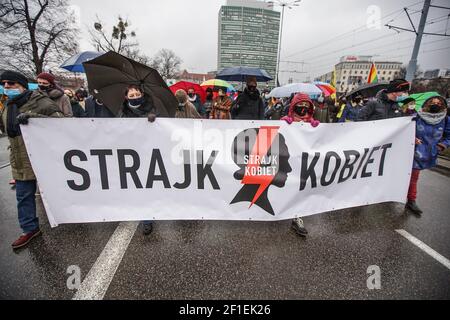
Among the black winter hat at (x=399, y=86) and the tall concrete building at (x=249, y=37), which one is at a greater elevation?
the tall concrete building at (x=249, y=37)

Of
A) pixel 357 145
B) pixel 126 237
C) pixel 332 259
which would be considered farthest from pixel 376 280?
pixel 126 237

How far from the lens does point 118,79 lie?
9.66 feet

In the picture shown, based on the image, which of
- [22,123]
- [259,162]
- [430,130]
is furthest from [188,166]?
[430,130]

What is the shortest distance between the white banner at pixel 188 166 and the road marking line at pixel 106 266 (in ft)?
0.94

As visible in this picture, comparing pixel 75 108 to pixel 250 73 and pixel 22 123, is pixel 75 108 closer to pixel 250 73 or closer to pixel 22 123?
pixel 22 123

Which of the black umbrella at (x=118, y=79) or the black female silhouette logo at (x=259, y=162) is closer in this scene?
the black female silhouette logo at (x=259, y=162)

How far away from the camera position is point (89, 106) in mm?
5094

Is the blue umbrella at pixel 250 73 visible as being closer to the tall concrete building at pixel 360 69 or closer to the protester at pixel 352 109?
the protester at pixel 352 109

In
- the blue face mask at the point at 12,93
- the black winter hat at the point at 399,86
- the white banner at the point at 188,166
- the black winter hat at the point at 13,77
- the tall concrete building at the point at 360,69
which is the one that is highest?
the tall concrete building at the point at 360,69

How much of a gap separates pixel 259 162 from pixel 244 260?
1.09m

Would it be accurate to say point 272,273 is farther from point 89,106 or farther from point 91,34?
point 91,34

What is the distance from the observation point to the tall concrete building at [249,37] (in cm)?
6812

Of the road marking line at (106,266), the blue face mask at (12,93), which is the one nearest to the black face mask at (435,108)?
the road marking line at (106,266)

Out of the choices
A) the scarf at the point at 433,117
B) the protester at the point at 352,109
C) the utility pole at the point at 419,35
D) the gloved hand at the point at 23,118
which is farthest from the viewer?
the utility pole at the point at 419,35
